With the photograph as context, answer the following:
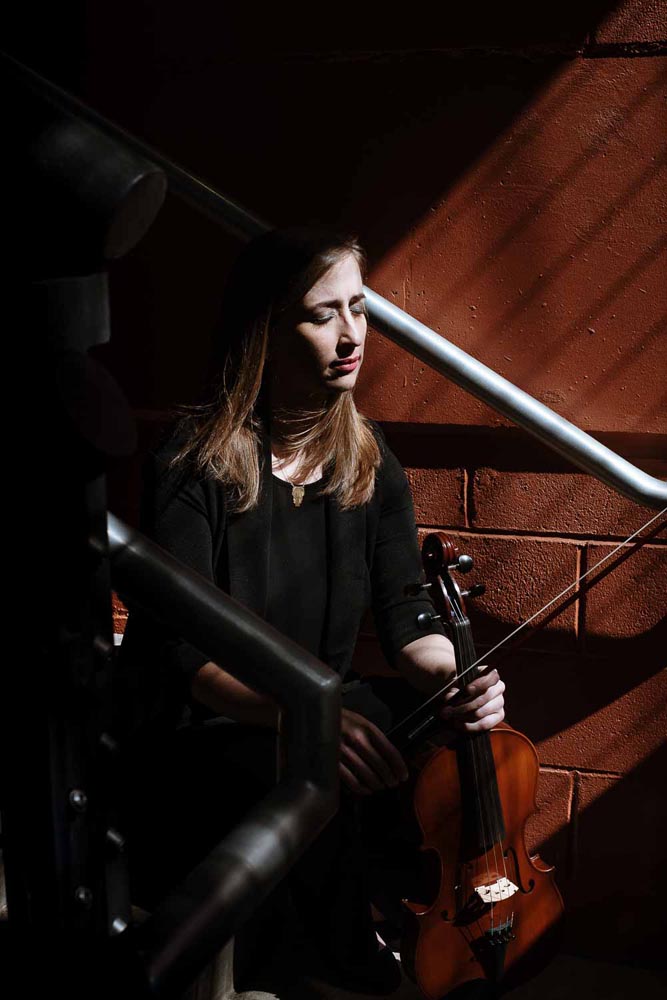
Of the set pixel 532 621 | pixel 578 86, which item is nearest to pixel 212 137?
pixel 578 86

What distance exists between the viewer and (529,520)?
232 centimetres

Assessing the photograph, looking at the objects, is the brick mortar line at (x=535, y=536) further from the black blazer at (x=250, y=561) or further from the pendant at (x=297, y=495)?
the pendant at (x=297, y=495)

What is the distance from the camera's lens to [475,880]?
1.90 meters

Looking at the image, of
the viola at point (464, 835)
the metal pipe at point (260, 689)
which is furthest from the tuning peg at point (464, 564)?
the metal pipe at point (260, 689)

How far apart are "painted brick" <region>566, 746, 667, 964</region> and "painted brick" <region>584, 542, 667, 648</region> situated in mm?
278

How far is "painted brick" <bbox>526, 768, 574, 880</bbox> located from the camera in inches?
97.0

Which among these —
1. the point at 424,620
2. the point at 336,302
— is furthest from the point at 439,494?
the point at 336,302

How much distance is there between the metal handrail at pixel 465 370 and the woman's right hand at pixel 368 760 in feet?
1.96

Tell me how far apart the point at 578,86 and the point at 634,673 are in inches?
48.2

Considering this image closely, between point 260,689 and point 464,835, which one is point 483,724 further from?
point 260,689

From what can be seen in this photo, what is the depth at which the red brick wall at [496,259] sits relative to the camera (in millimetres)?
2148

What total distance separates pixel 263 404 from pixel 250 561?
28 cm

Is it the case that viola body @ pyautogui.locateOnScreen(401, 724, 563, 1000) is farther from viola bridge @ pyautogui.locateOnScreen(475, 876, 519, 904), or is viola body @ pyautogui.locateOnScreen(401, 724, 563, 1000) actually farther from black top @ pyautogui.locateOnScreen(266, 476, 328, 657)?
black top @ pyautogui.locateOnScreen(266, 476, 328, 657)

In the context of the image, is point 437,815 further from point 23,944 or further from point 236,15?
point 236,15
